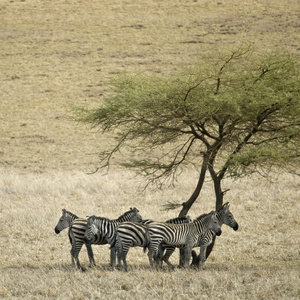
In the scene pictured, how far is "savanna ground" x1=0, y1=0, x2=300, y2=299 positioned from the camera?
11.4 m

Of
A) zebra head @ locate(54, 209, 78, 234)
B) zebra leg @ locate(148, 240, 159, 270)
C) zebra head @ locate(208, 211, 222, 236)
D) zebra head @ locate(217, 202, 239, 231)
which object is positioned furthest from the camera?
zebra head @ locate(54, 209, 78, 234)

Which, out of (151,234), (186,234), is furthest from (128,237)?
(186,234)

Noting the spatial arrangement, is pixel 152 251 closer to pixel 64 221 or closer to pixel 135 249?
pixel 64 221

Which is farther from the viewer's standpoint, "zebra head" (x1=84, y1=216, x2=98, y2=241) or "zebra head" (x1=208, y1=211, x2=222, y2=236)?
"zebra head" (x1=208, y1=211, x2=222, y2=236)

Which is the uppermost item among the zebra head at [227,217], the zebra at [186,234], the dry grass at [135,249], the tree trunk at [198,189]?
the tree trunk at [198,189]

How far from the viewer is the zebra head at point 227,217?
13.5 metres

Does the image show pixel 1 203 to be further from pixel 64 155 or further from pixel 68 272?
pixel 64 155

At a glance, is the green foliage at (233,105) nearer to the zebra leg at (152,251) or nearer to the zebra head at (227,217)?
the zebra head at (227,217)

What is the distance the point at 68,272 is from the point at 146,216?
24.7 ft

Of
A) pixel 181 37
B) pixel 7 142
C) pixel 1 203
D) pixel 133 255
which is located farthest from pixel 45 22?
pixel 133 255

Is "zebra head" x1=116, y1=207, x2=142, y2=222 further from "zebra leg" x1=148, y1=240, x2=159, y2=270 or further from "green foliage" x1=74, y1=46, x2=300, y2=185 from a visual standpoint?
"zebra leg" x1=148, y1=240, x2=159, y2=270

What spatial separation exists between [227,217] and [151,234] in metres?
2.17

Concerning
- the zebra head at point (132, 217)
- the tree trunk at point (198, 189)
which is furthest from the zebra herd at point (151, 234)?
the tree trunk at point (198, 189)

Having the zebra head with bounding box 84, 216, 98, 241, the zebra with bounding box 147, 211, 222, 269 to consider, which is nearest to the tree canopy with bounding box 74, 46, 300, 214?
the zebra with bounding box 147, 211, 222, 269
